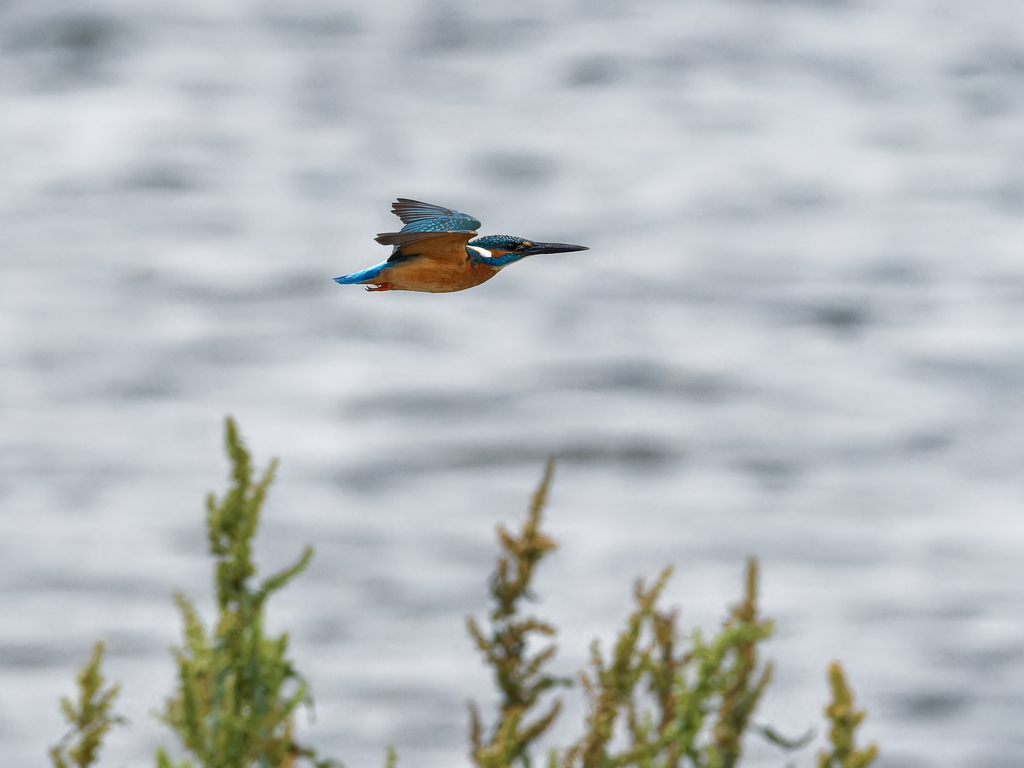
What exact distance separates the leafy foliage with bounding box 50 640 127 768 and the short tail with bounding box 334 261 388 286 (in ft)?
2.70

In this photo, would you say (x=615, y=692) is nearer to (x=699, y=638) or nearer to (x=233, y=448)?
(x=699, y=638)

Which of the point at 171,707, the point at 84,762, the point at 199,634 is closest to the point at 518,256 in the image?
the point at 199,634

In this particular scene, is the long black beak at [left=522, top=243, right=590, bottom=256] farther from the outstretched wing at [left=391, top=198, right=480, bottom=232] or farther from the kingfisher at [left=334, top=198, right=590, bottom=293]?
the outstretched wing at [left=391, top=198, right=480, bottom=232]

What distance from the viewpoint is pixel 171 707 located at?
2.42m

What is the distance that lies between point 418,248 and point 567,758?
931 millimetres

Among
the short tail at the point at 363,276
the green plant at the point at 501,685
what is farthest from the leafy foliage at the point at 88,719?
the short tail at the point at 363,276

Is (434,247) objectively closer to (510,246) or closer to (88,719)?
(510,246)

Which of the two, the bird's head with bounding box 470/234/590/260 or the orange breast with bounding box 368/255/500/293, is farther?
the bird's head with bounding box 470/234/590/260

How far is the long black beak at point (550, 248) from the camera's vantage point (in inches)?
81.7

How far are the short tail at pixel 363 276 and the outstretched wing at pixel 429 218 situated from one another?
0.07m

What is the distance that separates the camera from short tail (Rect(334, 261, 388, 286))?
6.58 ft

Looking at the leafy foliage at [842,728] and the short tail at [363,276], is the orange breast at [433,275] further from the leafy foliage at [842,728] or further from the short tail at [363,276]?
the leafy foliage at [842,728]

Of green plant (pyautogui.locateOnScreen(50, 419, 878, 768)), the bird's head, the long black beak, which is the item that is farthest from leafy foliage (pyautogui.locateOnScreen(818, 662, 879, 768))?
the bird's head

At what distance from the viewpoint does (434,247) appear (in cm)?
220
